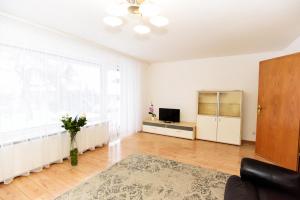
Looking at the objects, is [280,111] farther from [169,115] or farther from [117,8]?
[117,8]

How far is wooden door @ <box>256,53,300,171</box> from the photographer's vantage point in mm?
2674

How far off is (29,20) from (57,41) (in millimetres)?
529

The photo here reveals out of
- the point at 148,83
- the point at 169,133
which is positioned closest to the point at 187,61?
the point at 148,83

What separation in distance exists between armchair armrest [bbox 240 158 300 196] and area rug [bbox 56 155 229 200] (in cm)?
63

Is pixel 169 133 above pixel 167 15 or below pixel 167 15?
below

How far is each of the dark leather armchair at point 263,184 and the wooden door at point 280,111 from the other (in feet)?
5.26

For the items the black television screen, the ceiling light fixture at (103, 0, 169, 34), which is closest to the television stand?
the black television screen

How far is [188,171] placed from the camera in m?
2.65

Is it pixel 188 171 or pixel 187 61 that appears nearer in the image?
pixel 188 171

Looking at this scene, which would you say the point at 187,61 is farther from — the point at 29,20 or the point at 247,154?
the point at 29,20

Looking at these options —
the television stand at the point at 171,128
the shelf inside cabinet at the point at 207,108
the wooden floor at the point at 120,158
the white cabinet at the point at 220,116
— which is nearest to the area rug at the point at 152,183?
the wooden floor at the point at 120,158

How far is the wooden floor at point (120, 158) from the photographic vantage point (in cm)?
215

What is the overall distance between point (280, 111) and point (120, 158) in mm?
3078

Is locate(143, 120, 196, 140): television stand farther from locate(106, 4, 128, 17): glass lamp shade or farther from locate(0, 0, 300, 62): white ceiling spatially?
locate(106, 4, 128, 17): glass lamp shade
